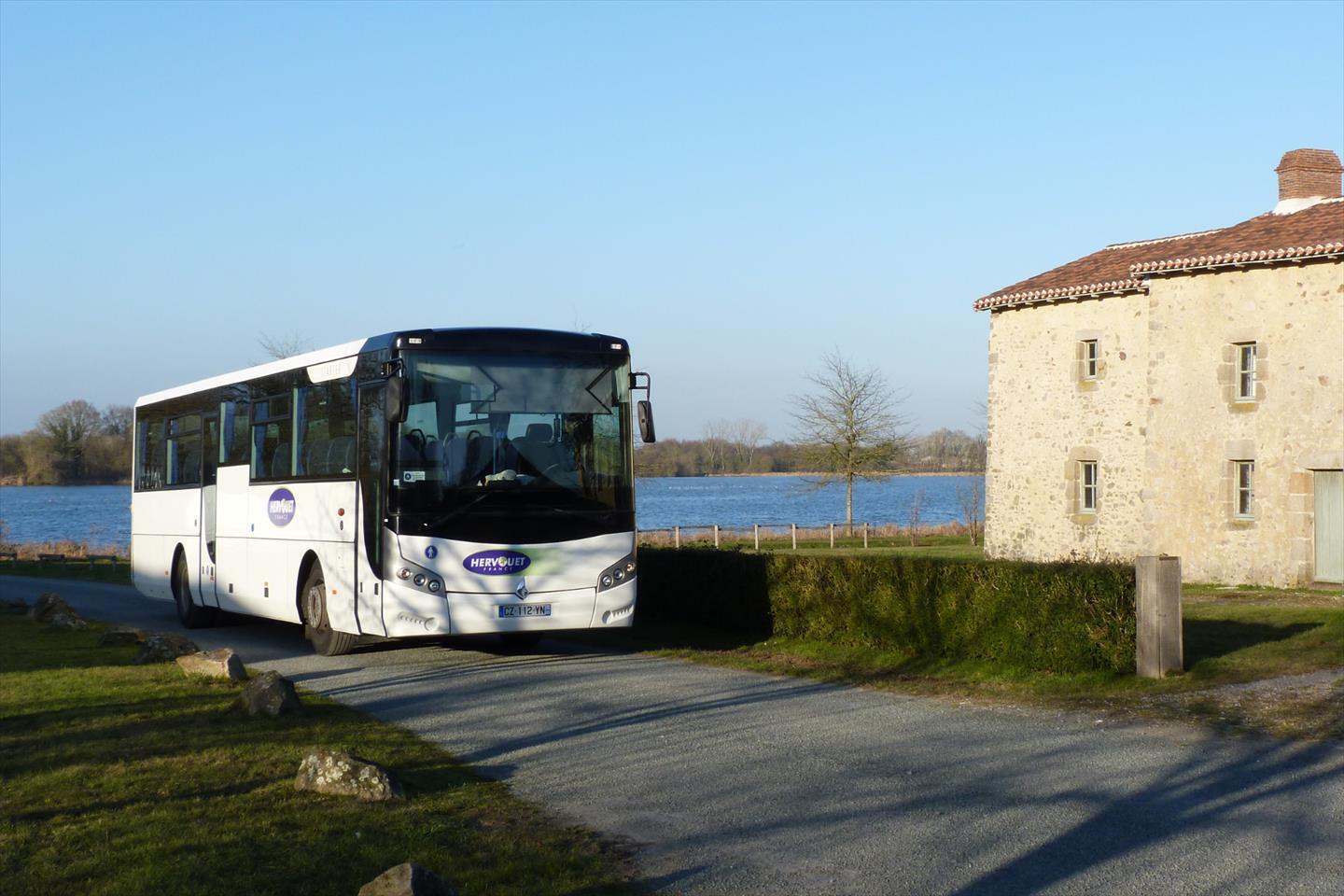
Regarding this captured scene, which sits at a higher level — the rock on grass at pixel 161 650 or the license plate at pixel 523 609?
the license plate at pixel 523 609

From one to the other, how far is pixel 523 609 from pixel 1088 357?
21.1 m

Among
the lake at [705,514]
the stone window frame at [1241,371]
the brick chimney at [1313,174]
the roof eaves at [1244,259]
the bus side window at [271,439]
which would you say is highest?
the brick chimney at [1313,174]

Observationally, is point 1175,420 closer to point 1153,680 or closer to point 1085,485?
point 1085,485

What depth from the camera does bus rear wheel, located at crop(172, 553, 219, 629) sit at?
1980 centimetres

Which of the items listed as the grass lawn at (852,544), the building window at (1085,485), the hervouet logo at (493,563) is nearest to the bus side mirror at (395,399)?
the hervouet logo at (493,563)

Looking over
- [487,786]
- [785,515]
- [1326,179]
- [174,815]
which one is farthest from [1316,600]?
[785,515]

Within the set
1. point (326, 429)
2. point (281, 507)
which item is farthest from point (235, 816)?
point (281, 507)

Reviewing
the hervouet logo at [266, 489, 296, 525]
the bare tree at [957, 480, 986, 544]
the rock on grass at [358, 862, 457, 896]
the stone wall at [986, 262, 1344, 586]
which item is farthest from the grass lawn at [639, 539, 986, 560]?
the rock on grass at [358, 862, 457, 896]

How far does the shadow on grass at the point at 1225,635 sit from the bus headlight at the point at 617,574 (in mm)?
5513

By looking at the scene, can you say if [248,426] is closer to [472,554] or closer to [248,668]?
[248,668]

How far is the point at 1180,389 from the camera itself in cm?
2742

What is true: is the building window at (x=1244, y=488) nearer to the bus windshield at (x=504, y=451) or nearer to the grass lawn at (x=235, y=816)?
the bus windshield at (x=504, y=451)

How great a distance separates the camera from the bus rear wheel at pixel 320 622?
49.8 feet

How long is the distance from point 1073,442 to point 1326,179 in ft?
25.6
